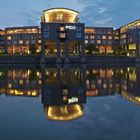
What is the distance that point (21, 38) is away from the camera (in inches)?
5679

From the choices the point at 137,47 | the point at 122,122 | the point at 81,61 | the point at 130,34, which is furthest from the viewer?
the point at 130,34

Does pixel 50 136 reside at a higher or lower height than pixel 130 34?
lower

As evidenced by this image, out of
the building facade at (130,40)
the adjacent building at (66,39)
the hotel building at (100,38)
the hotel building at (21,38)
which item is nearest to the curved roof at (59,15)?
the adjacent building at (66,39)

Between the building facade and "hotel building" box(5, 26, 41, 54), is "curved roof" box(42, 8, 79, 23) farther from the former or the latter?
"hotel building" box(5, 26, 41, 54)

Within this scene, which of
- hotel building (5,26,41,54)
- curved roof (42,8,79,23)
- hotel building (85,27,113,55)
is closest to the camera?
curved roof (42,8,79,23)

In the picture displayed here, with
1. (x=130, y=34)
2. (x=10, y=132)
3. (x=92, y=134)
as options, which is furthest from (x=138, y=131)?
(x=130, y=34)

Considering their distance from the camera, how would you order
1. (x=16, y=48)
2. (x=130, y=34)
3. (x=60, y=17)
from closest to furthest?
(x=60, y=17) → (x=130, y=34) → (x=16, y=48)

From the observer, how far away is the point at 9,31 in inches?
5822

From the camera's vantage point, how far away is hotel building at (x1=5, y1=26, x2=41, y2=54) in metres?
142

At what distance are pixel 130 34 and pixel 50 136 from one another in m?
121

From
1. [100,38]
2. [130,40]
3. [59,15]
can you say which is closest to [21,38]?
[100,38]

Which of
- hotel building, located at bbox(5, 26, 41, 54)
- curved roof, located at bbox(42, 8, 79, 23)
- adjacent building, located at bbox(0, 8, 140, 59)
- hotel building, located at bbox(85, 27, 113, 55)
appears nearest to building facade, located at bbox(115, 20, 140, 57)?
adjacent building, located at bbox(0, 8, 140, 59)

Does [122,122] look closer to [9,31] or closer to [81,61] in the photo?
[81,61]

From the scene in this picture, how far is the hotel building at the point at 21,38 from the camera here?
465 ft
